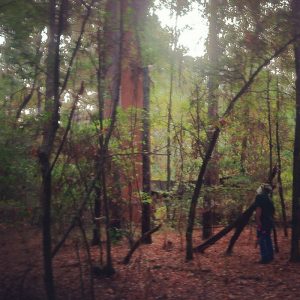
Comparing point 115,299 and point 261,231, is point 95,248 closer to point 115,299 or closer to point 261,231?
point 115,299

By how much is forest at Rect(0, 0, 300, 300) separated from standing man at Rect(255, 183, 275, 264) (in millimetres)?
46

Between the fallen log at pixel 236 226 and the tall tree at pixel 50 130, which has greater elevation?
Answer: the tall tree at pixel 50 130

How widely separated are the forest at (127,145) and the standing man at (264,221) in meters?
0.05

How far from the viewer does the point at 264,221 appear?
30.5ft

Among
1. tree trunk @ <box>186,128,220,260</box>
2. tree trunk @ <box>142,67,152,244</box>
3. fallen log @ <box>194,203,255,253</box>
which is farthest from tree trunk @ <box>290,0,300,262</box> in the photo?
tree trunk @ <box>142,67,152,244</box>

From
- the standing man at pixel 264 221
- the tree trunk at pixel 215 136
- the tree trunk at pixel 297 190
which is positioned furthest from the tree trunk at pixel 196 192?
the tree trunk at pixel 297 190

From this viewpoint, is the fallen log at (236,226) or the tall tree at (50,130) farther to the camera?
the fallen log at (236,226)

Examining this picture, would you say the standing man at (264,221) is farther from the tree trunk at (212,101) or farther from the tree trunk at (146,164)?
the tree trunk at (146,164)

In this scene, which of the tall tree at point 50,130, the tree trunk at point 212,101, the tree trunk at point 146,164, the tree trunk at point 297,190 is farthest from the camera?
the tree trunk at point 146,164

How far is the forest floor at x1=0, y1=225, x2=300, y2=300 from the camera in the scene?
7.84 m

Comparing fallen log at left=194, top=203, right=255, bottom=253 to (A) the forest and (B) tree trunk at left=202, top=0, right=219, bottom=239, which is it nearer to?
(A) the forest

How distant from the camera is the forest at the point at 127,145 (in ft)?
24.7

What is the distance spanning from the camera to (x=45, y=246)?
22.9ft

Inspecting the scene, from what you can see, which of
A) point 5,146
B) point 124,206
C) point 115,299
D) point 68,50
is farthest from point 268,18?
point 115,299
